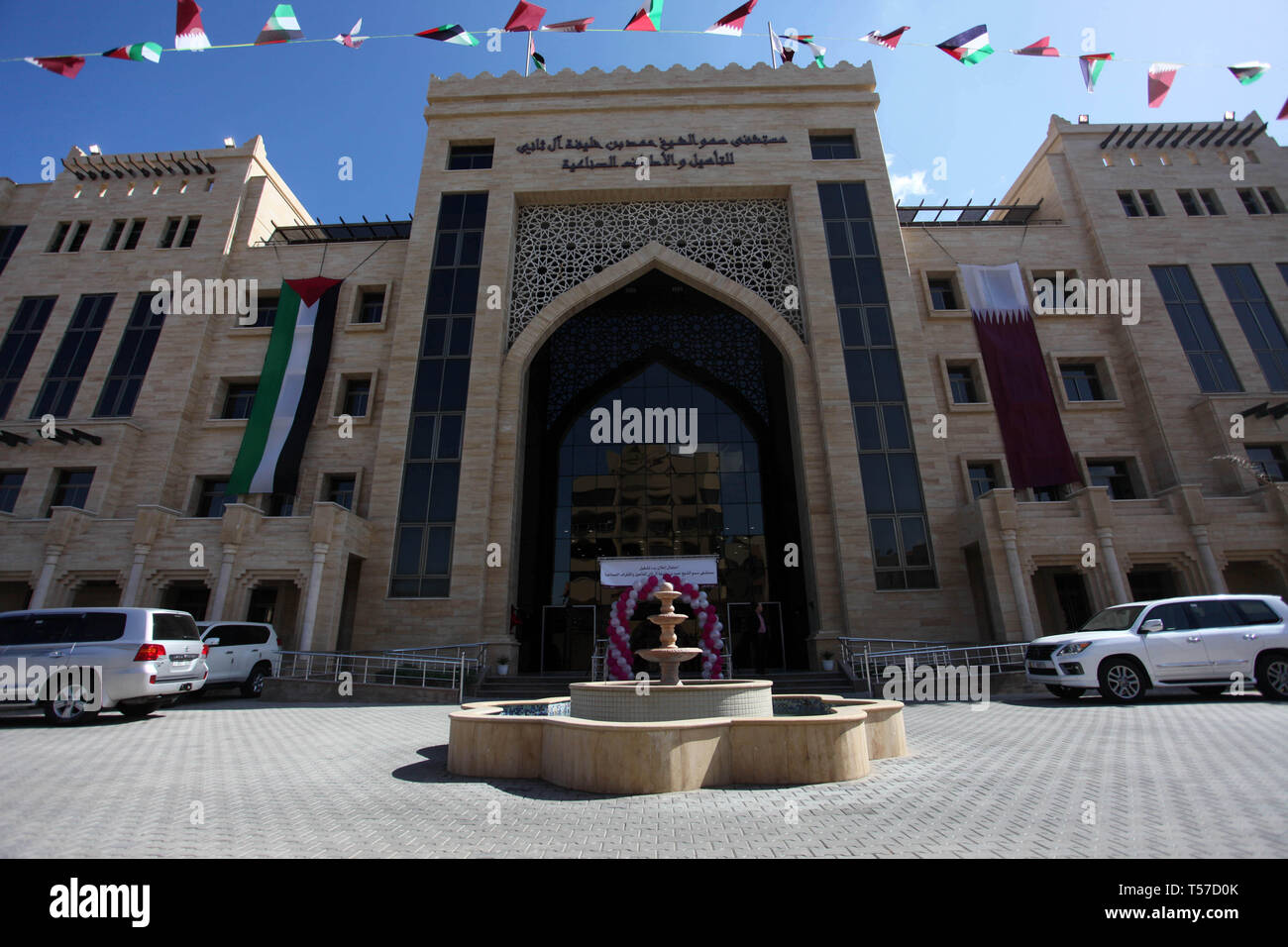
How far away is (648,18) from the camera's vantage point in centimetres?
1477

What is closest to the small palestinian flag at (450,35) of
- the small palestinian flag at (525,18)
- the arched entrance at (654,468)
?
the small palestinian flag at (525,18)

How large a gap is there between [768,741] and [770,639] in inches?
589

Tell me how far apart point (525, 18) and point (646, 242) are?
292 inches

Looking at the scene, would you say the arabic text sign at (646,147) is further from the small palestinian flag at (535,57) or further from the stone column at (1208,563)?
the stone column at (1208,563)

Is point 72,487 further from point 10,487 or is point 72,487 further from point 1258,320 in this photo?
point 1258,320

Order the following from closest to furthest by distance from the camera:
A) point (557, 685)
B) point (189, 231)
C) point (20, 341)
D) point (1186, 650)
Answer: point (1186, 650) < point (557, 685) < point (20, 341) < point (189, 231)

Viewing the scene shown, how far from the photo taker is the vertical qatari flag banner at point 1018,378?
59.9 ft

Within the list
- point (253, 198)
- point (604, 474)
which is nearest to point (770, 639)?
point (604, 474)

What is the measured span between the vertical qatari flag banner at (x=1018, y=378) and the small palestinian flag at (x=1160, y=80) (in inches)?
255

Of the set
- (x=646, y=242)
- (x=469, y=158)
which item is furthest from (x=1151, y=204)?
(x=469, y=158)

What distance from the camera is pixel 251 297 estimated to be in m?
21.4

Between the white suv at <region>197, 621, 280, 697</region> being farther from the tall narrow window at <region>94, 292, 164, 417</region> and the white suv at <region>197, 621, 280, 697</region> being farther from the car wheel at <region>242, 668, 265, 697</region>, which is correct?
the tall narrow window at <region>94, 292, 164, 417</region>

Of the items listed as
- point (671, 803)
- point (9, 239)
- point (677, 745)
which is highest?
point (9, 239)
